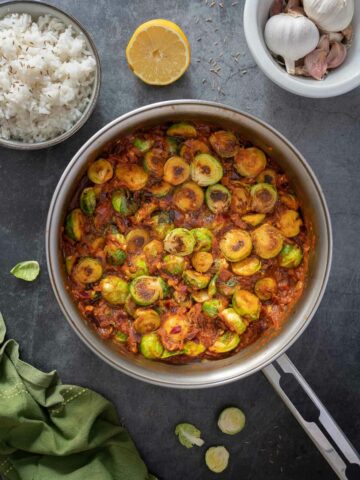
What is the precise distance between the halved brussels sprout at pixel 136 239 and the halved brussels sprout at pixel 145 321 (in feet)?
0.96

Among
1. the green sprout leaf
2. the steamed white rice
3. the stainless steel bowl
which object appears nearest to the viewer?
the stainless steel bowl

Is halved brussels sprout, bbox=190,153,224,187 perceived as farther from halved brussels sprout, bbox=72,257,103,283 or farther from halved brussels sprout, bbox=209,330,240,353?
halved brussels sprout, bbox=209,330,240,353

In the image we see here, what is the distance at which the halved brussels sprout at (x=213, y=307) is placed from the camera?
2664 millimetres

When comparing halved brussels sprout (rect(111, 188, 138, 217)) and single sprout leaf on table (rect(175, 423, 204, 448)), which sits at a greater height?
halved brussels sprout (rect(111, 188, 138, 217))

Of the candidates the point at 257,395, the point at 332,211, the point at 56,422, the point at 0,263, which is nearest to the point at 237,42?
the point at 332,211

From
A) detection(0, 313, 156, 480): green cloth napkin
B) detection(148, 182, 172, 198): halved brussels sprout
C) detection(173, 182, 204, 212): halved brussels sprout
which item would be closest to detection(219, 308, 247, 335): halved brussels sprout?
detection(173, 182, 204, 212): halved brussels sprout

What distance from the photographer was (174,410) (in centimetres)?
292

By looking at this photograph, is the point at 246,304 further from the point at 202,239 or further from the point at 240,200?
the point at 240,200

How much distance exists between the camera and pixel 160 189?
8.75 feet

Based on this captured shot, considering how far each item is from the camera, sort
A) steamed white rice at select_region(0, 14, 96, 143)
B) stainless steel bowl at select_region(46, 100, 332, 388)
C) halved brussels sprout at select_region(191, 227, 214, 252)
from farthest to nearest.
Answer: halved brussels sprout at select_region(191, 227, 214, 252) → steamed white rice at select_region(0, 14, 96, 143) → stainless steel bowl at select_region(46, 100, 332, 388)

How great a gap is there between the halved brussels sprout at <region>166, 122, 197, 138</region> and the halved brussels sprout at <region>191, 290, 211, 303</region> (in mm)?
745

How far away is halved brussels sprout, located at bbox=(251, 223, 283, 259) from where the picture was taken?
→ 2.64 metres

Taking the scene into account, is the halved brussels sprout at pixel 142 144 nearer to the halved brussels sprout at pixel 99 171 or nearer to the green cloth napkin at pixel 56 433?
the halved brussels sprout at pixel 99 171

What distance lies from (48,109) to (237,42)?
1.00 metres
